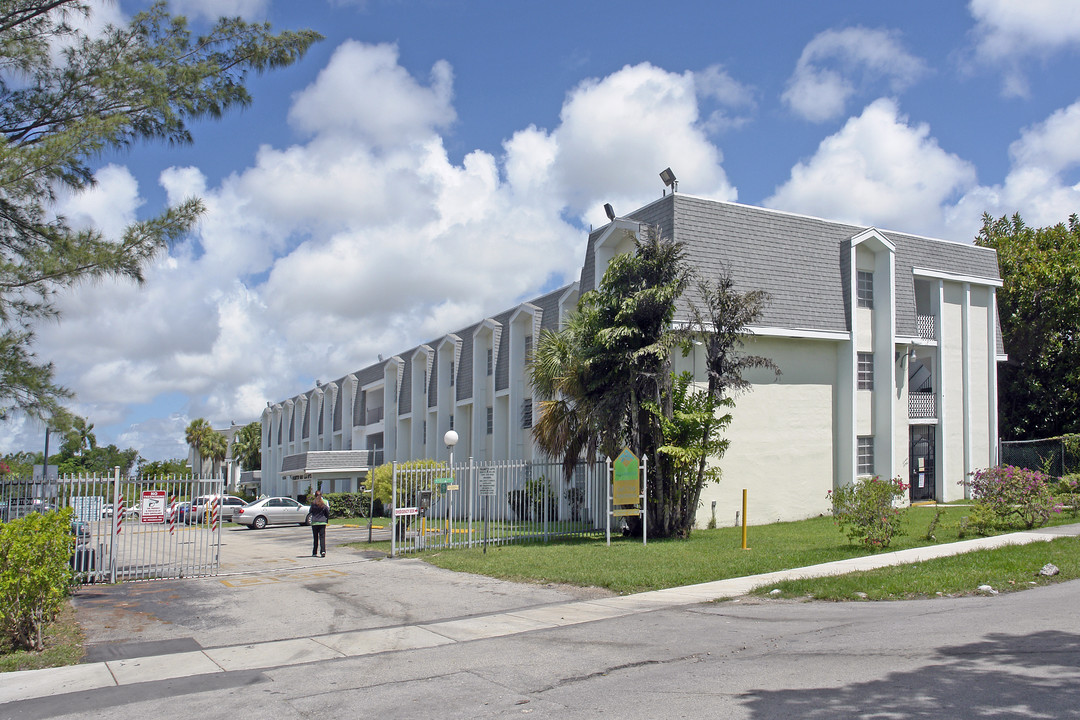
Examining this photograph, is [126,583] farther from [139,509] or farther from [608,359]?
[608,359]

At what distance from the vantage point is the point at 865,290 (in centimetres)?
2855

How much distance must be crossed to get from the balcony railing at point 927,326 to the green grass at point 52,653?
88.7 feet

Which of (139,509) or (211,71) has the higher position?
(211,71)

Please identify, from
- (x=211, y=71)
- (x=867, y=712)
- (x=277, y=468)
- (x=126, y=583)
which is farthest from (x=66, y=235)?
(x=277, y=468)

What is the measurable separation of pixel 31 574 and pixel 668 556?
37.6 ft

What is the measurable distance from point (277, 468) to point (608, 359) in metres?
57.0

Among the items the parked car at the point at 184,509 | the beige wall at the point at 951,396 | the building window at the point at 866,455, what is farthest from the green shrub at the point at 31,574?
the beige wall at the point at 951,396

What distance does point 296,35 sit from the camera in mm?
14945

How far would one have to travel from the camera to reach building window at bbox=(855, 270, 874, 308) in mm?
28375

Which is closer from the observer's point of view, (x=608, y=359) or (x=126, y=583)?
(x=126, y=583)

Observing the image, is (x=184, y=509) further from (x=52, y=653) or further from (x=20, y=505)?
(x=52, y=653)

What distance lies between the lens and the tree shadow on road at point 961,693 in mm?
6211

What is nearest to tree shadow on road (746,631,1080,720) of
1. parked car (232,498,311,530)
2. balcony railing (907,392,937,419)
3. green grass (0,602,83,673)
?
green grass (0,602,83,673)

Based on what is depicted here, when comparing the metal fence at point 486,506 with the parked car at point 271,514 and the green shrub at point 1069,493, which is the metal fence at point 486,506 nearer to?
the green shrub at point 1069,493
